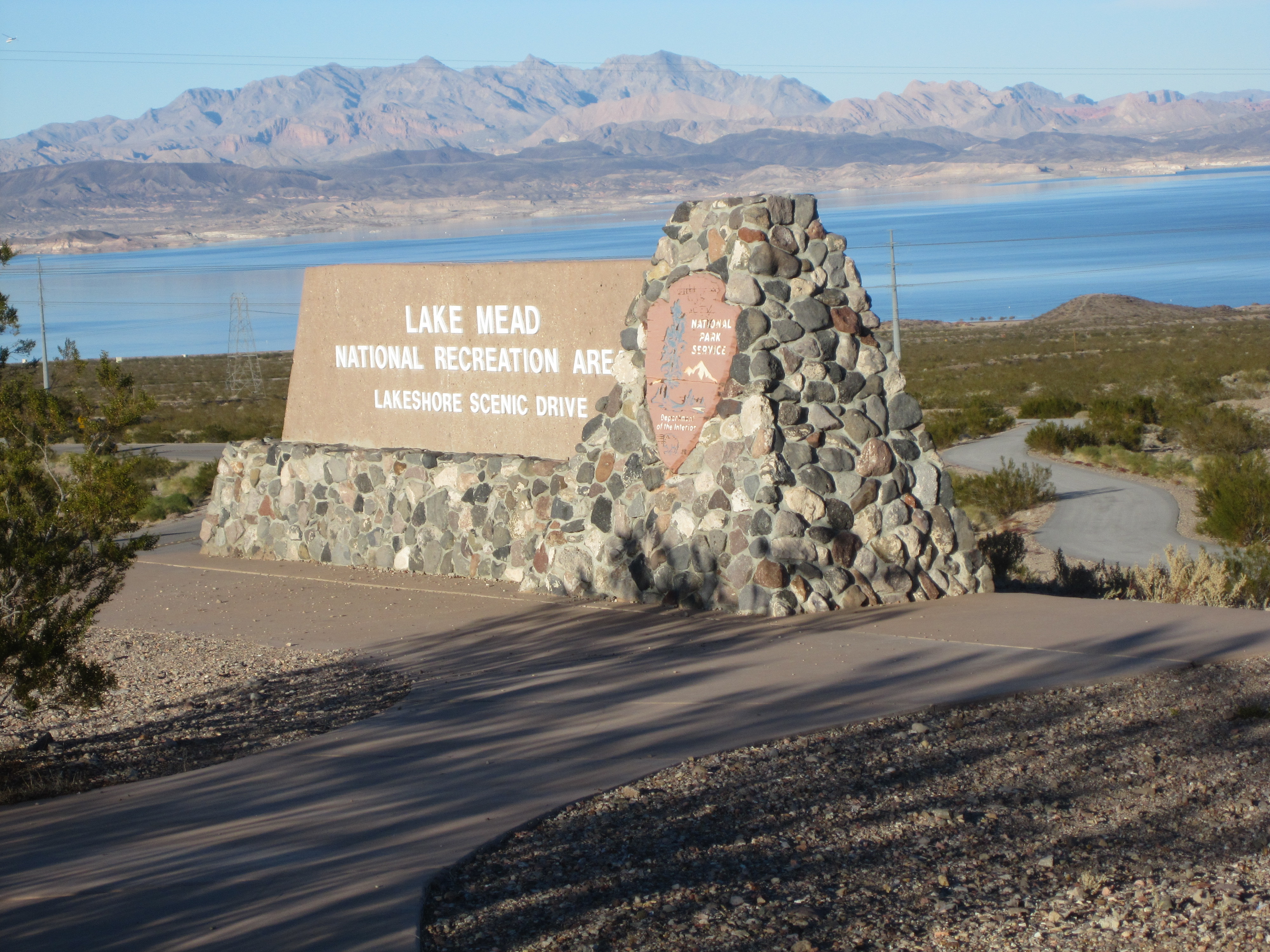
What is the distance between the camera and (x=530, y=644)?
25.4 ft

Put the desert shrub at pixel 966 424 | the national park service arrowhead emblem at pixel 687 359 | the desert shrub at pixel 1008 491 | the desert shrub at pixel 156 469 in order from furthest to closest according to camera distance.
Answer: the desert shrub at pixel 966 424 → the desert shrub at pixel 156 469 → the desert shrub at pixel 1008 491 → the national park service arrowhead emblem at pixel 687 359

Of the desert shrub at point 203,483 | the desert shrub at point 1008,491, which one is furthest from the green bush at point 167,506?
the desert shrub at point 1008,491

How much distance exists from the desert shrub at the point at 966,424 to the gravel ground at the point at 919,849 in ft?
60.4

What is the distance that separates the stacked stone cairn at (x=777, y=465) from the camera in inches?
317

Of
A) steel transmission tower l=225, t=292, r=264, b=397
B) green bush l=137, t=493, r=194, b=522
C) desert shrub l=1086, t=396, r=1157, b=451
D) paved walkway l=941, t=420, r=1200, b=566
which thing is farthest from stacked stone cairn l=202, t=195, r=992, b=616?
steel transmission tower l=225, t=292, r=264, b=397

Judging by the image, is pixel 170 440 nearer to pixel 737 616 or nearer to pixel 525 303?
pixel 525 303

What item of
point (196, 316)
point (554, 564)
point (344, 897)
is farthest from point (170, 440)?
point (196, 316)

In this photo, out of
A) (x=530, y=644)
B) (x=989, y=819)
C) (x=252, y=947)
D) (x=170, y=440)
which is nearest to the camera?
(x=252, y=947)

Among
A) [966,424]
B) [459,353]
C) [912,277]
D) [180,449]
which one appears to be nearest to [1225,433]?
[966,424]

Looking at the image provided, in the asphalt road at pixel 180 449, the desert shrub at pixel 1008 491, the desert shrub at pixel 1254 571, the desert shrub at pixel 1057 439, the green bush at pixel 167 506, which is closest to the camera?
the desert shrub at pixel 1254 571

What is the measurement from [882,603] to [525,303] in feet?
12.2

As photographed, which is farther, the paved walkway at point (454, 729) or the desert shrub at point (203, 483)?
the desert shrub at point (203, 483)

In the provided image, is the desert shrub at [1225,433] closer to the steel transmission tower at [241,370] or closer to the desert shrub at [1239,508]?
the desert shrub at [1239,508]

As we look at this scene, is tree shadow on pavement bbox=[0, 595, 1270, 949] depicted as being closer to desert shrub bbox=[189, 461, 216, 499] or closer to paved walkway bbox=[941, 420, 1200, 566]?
paved walkway bbox=[941, 420, 1200, 566]
